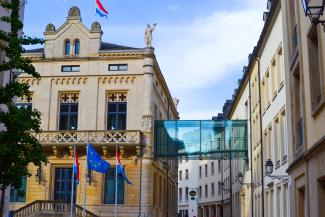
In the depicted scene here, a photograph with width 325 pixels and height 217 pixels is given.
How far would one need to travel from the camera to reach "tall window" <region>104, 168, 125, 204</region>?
34.8m

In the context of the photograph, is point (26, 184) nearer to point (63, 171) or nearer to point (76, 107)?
point (63, 171)

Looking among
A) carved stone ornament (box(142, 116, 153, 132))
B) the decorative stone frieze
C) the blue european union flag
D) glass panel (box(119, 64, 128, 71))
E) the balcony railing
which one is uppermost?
glass panel (box(119, 64, 128, 71))

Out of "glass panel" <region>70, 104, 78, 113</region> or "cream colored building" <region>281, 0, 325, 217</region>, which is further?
"glass panel" <region>70, 104, 78, 113</region>

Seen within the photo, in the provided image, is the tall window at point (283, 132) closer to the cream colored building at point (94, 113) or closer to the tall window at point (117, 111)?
the cream colored building at point (94, 113)

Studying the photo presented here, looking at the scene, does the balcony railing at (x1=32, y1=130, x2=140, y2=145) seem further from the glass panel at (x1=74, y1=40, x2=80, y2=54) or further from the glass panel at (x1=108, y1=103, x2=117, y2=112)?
the glass panel at (x1=74, y1=40, x2=80, y2=54)

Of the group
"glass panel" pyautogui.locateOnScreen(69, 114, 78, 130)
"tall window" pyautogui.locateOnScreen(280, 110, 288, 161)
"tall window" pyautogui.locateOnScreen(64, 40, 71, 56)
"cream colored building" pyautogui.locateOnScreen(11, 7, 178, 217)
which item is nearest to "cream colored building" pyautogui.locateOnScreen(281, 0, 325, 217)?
"tall window" pyautogui.locateOnScreen(280, 110, 288, 161)

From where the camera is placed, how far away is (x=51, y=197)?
3509 centimetres

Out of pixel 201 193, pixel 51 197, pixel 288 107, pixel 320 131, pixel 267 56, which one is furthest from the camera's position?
pixel 201 193

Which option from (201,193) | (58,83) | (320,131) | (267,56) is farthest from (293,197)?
(201,193)

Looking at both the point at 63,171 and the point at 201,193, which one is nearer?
the point at 63,171

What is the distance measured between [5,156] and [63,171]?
23.8 meters

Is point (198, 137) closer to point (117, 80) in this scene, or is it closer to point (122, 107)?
point (122, 107)

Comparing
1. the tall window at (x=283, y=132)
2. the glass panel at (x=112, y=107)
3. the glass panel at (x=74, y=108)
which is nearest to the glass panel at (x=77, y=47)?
the glass panel at (x=74, y=108)

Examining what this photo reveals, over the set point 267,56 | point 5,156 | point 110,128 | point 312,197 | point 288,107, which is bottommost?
point 312,197
